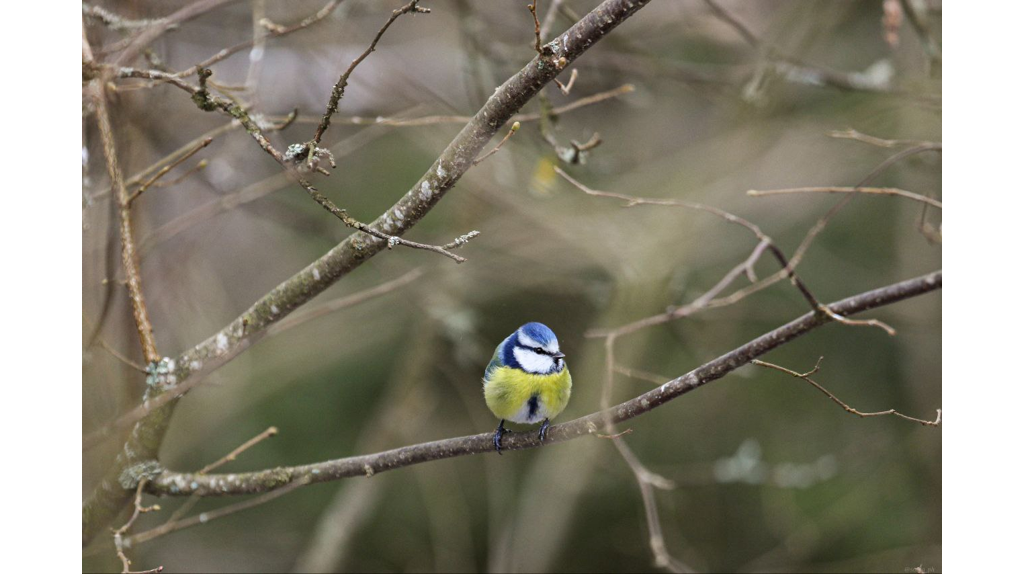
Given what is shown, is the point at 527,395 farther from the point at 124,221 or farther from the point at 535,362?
the point at 124,221

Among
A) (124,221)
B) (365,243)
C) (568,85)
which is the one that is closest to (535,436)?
(365,243)

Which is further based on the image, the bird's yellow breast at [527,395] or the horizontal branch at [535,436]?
the bird's yellow breast at [527,395]

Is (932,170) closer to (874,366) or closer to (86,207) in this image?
(874,366)

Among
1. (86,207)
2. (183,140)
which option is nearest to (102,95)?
(86,207)

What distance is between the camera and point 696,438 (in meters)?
4.05

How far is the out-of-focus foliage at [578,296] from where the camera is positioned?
315 centimetres

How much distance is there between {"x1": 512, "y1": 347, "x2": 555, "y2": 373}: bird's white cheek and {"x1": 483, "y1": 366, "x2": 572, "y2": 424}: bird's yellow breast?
17mm

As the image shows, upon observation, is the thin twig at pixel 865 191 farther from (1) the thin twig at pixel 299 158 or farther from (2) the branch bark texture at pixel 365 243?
(1) the thin twig at pixel 299 158

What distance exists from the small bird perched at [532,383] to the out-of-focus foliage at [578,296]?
0.73 metres

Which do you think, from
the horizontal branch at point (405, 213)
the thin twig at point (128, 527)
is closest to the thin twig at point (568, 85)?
the horizontal branch at point (405, 213)

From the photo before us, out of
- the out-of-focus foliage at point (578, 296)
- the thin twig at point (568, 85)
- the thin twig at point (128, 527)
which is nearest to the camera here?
the thin twig at point (128, 527)

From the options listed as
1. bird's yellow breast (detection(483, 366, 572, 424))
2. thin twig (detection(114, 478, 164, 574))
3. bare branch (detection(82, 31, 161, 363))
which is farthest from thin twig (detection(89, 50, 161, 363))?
bird's yellow breast (detection(483, 366, 572, 424))

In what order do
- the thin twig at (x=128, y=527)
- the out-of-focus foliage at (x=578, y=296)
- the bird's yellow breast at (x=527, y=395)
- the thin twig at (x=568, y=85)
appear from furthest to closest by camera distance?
the out-of-focus foliage at (x=578, y=296) < the bird's yellow breast at (x=527, y=395) < the thin twig at (x=568, y=85) < the thin twig at (x=128, y=527)

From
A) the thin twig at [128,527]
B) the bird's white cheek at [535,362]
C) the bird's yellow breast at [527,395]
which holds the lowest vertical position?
the thin twig at [128,527]
